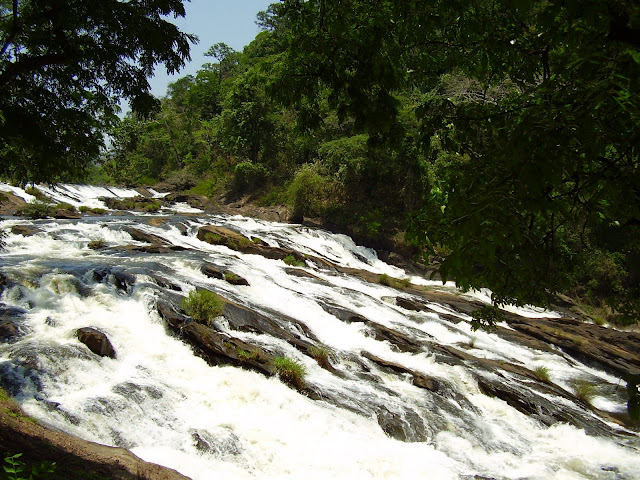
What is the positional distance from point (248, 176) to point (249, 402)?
95.3 ft

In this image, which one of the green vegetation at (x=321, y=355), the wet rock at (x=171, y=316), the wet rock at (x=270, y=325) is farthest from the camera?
the wet rock at (x=270, y=325)

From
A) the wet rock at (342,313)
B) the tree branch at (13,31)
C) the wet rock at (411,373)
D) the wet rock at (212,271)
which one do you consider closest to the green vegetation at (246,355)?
the wet rock at (411,373)

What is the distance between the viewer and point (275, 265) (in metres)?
16.2

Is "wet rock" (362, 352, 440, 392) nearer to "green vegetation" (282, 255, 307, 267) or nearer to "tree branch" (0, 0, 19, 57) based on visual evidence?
"green vegetation" (282, 255, 307, 267)

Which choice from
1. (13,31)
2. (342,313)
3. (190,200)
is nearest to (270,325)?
(342,313)

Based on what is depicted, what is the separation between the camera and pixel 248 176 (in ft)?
115

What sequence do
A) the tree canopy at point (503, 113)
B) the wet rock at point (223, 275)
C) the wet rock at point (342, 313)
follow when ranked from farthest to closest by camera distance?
the wet rock at point (223, 275)
the wet rock at point (342, 313)
the tree canopy at point (503, 113)

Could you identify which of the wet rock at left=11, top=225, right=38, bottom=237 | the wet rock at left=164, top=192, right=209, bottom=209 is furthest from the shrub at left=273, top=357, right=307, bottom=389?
the wet rock at left=164, top=192, right=209, bottom=209

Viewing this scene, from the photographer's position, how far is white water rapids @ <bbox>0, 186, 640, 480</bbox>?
6234mm

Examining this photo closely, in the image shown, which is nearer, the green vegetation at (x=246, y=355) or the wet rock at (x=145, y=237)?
the green vegetation at (x=246, y=355)

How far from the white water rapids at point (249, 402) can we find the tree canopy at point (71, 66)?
3.27 metres

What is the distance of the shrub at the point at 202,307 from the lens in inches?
368

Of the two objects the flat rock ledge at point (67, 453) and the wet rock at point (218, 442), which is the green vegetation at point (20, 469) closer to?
the flat rock ledge at point (67, 453)

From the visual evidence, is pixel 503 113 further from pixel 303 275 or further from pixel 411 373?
pixel 303 275
